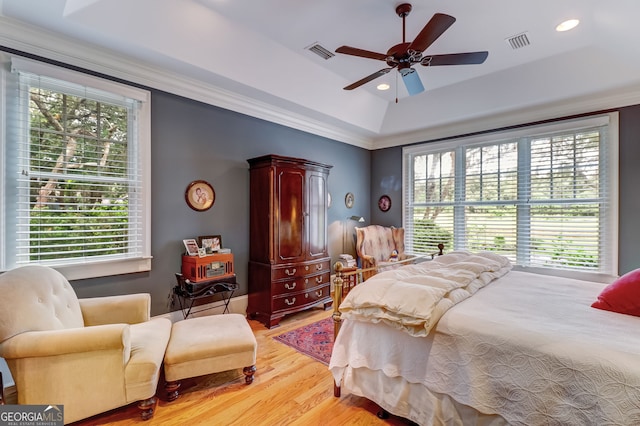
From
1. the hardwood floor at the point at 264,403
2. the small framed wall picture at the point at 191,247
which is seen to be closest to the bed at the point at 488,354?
the hardwood floor at the point at 264,403

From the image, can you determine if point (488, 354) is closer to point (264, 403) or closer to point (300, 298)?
point (264, 403)

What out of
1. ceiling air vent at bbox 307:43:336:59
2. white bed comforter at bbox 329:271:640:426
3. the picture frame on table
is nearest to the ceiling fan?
ceiling air vent at bbox 307:43:336:59

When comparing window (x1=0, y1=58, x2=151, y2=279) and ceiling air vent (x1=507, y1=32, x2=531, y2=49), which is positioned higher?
ceiling air vent (x1=507, y1=32, x2=531, y2=49)

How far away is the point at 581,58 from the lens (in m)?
3.17

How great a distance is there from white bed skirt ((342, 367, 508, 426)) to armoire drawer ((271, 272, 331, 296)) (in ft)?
5.45

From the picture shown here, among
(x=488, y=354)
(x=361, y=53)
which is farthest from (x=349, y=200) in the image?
(x=488, y=354)

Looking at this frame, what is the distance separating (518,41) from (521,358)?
3.16 meters

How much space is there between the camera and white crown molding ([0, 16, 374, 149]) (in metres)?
2.33

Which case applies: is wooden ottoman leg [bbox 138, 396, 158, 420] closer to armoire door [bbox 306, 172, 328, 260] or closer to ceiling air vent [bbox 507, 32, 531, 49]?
armoire door [bbox 306, 172, 328, 260]

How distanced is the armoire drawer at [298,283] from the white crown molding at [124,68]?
2.21 metres

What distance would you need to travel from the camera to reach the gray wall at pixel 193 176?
3035 mm

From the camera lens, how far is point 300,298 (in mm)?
3746

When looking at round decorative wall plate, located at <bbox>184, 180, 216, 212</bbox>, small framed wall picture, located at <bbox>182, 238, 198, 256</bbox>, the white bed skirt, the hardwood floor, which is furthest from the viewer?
round decorative wall plate, located at <bbox>184, 180, 216, 212</bbox>

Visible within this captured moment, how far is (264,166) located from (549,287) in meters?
3.04
